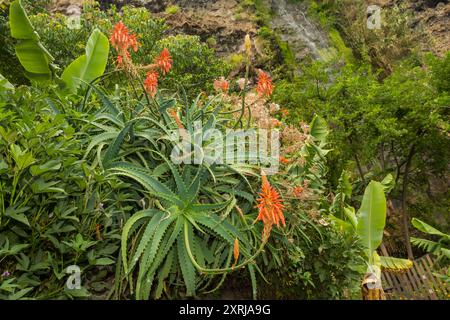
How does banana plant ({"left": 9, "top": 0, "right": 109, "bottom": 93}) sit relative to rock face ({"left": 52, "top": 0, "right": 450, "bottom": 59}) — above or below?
below

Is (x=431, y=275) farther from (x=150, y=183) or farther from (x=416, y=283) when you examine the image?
(x=150, y=183)

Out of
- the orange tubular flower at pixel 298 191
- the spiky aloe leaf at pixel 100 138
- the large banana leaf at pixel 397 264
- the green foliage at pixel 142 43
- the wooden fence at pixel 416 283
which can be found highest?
the green foliage at pixel 142 43

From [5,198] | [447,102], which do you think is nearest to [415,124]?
[447,102]

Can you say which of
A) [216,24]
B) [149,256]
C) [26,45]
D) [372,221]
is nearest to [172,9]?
[216,24]

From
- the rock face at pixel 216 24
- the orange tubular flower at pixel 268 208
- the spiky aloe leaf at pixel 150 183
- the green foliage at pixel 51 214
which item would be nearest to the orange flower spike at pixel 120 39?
the green foliage at pixel 51 214

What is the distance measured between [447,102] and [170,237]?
905cm

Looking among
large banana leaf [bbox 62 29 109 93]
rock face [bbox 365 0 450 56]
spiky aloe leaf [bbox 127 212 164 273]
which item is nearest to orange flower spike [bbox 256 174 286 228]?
spiky aloe leaf [bbox 127 212 164 273]

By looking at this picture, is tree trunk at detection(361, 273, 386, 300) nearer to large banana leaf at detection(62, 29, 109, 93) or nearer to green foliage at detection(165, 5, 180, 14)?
large banana leaf at detection(62, 29, 109, 93)

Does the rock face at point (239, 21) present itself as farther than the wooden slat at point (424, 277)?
Yes

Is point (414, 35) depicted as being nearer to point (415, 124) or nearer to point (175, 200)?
point (415, 124)

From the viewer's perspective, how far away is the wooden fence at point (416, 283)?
8.69 m

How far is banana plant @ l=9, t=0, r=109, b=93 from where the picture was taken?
152 inches

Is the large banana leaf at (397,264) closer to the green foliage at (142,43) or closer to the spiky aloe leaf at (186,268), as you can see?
the spiky aloe leaf at (186,268)

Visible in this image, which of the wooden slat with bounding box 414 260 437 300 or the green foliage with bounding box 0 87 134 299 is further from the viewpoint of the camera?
the wooden slat with bounding box 414 260 437 300
